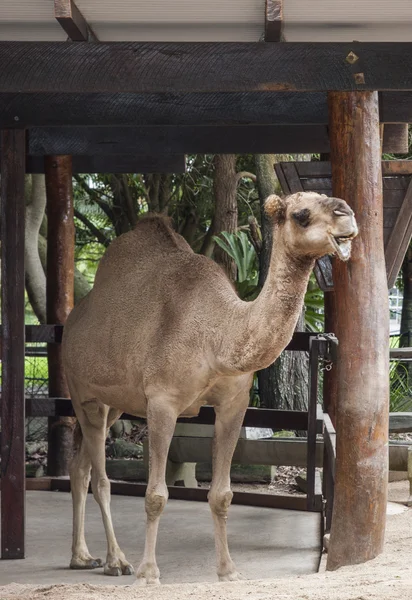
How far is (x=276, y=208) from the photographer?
5.64m

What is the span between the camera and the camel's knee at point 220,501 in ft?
22.1

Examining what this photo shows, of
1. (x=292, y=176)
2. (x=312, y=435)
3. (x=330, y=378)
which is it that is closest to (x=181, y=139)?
(x=292, y=176)

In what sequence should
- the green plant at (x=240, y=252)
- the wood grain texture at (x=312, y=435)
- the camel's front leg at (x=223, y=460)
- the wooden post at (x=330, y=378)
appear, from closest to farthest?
1. the camel's front leg at (x=223, y=460)
2. the wood grain texture at (x=312, y=435)
3. the wooden post at (x=330, y=378)
4. the green plant at (x=240, y=252)

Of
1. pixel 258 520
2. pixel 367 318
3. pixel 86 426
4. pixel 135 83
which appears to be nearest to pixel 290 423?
pixel 258 520

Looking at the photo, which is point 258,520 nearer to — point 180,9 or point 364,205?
point 364,205

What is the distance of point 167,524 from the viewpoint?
8625mm

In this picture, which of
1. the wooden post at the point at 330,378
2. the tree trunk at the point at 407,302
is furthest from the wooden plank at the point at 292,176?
the tree trunk at the point at 407,302

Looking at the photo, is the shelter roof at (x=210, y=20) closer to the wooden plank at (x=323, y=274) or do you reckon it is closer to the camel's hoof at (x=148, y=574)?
the wooden plank at (x=323, y=274)

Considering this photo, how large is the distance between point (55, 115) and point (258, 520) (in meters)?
3.63

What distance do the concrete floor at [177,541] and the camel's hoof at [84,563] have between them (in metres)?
0.07

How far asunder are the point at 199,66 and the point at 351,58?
866 mm

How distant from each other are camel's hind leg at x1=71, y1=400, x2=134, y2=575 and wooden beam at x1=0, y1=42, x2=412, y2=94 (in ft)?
8.49

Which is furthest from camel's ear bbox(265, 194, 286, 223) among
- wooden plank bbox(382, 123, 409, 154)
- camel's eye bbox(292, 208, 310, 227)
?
wooden plank bbox(382, 123, 409, 154)

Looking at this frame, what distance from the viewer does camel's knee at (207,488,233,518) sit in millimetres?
6730
